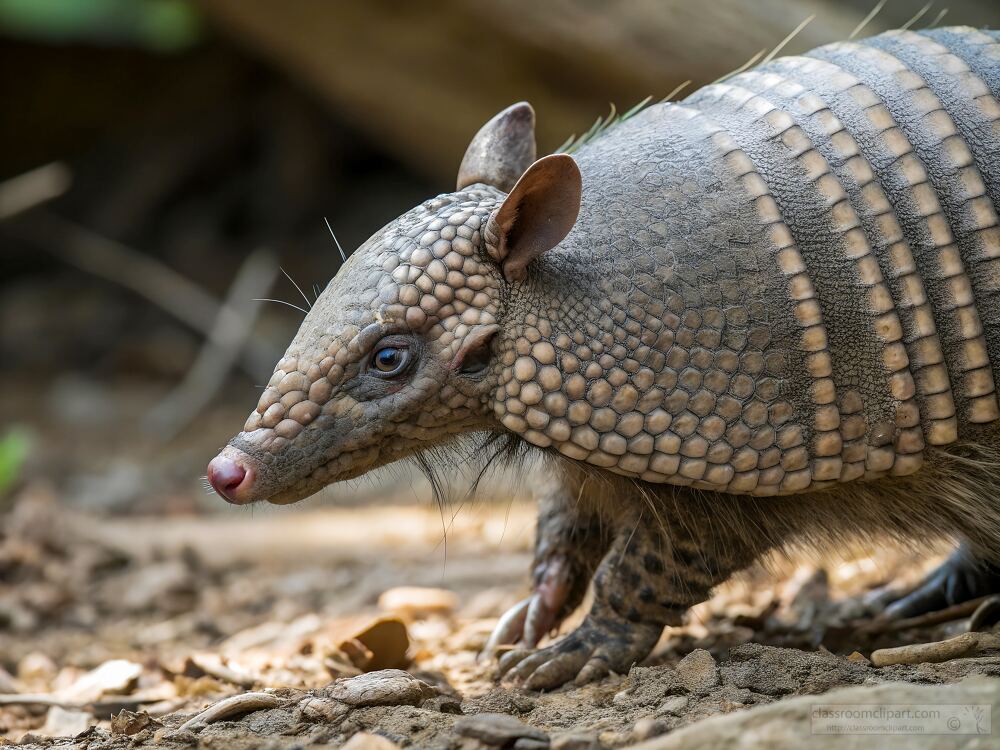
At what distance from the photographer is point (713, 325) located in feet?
12.4

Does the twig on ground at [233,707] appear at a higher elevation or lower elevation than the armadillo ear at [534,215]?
lower

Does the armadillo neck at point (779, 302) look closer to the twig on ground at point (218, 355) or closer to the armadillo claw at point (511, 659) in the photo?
the armadillo claw at point (511, 659)

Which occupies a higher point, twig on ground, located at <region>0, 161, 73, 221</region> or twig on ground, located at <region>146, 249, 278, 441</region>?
twig on ground, located at <region>0, 161, 73, 221</region>

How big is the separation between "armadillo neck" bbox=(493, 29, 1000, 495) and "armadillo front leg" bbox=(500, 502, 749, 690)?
1.64ft

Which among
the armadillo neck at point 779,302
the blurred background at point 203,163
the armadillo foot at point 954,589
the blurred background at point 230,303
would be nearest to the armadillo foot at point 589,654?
the blurred background at point 230,303

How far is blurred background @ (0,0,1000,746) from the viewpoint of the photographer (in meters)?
5.41

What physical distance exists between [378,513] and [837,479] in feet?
16.8

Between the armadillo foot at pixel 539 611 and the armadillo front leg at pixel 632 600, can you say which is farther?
the armadillo foot at pixel 539 611

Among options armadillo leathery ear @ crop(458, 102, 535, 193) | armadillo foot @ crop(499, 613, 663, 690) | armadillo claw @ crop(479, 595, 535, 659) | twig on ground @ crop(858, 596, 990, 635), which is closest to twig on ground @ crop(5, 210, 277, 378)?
armadillo claw @ crop(479, 595, 535, 659)

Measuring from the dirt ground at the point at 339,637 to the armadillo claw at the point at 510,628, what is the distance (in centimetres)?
15

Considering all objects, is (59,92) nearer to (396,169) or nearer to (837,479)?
(396,169)

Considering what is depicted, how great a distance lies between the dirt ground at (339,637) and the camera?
3576 mm

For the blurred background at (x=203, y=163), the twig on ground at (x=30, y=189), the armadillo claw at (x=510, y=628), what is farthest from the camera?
the twig on ground at (x=30, y=189)

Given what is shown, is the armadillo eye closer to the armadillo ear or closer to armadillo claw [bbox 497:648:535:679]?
the armadillo ear
